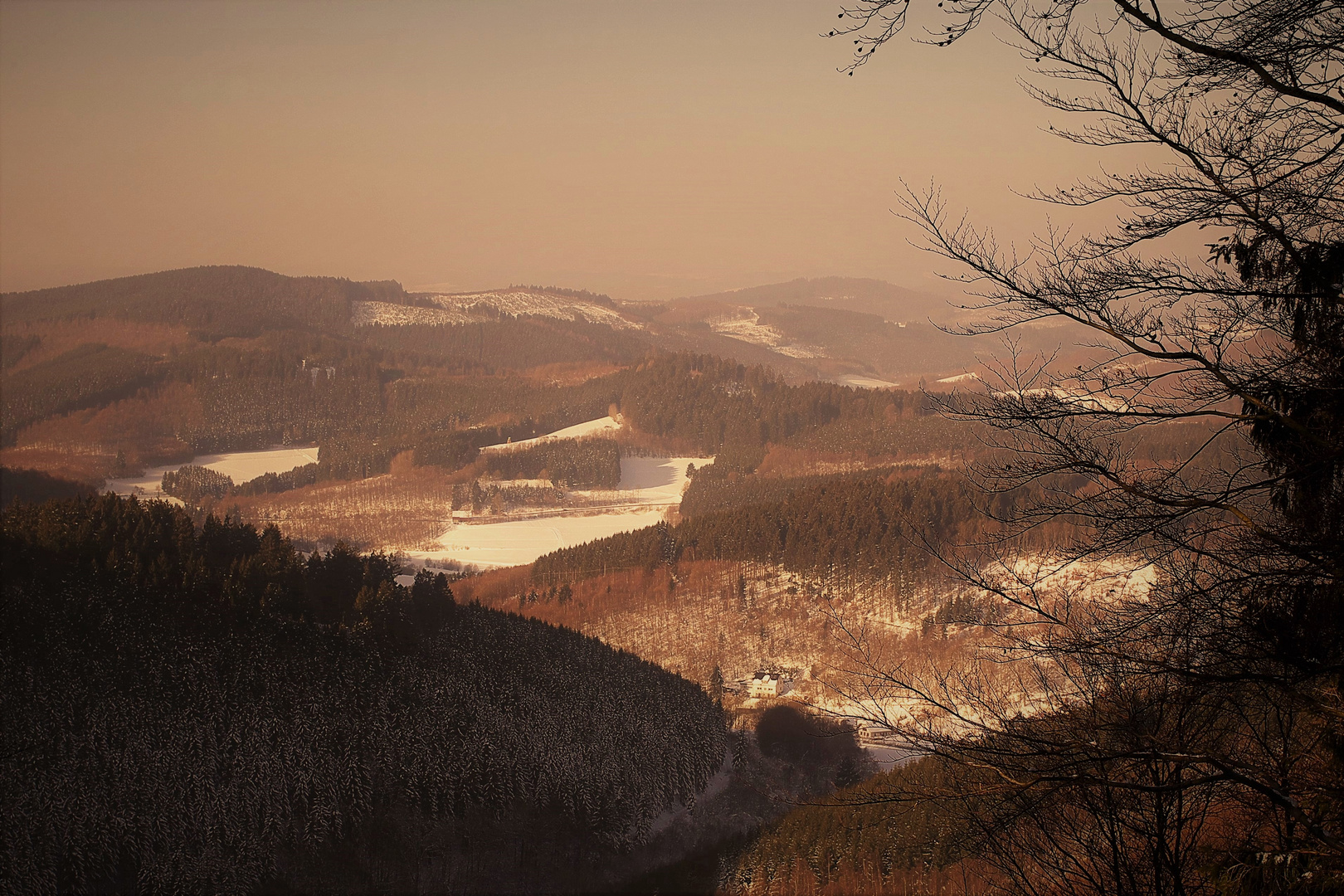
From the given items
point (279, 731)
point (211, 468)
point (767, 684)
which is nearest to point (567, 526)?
point (767, 684)

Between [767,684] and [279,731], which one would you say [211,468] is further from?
[279,731]

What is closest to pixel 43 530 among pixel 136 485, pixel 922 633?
pixel 922 633

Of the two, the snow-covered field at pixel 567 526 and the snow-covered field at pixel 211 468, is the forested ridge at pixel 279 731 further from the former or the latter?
the snow-covered field at pixel 211 468

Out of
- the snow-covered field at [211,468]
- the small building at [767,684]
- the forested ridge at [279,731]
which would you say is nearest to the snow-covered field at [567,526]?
the small building at [767,684]

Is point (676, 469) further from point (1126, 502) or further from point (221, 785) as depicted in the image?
point (1126, 502)

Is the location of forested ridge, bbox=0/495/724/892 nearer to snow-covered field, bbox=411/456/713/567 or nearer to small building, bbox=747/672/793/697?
small building, bbox=747/672/793/697

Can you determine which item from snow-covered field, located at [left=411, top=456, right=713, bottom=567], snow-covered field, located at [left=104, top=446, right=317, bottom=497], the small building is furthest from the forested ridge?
snow-covered field, located at [left=104, top=446, right=317, bottom=497]
